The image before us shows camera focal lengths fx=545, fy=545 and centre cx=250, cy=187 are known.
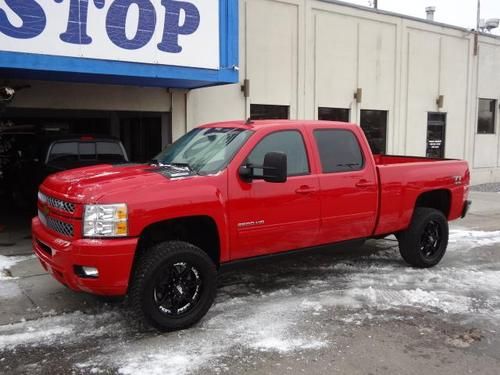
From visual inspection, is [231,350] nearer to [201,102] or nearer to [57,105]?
[57,105]

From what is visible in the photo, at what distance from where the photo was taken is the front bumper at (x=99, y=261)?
439 centimetres

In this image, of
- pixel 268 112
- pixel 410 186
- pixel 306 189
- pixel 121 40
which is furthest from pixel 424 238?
pixel 268 112

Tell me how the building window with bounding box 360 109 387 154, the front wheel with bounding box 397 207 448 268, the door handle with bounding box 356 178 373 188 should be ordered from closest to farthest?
the door handle with bounding box 356 178 373 188
the front wheel with bounding box 397 207 448 268
the building window with bounding box 360 109 387 154

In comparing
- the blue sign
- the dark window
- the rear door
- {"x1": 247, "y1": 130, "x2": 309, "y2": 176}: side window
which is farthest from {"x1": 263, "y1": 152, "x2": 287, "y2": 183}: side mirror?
the dark window

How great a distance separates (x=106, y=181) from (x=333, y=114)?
1034 centimetres

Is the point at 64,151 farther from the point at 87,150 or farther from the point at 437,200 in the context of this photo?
the point at 437,200

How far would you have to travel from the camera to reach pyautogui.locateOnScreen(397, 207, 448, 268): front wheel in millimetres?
6941

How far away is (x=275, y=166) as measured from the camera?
499 cm

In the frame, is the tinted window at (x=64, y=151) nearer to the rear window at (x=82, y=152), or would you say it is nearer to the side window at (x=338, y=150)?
the rear window at (x=82, y=152)

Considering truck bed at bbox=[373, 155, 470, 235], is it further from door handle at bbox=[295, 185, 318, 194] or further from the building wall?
the building wall

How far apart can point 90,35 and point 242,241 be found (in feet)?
14.4

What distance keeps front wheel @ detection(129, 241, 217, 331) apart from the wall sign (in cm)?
422

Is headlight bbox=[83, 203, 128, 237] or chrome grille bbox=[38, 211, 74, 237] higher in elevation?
headlight bbox=[83, 203, 128, 237]

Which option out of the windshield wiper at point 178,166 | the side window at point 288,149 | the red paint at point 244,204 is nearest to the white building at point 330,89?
the windshield wiper at point 178,166
